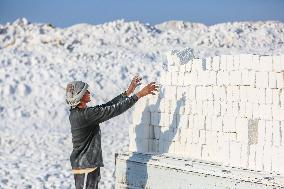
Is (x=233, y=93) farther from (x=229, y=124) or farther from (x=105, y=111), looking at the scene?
(x=105, y=111)

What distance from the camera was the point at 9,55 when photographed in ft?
71.8

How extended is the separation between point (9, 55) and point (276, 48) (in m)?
13.3

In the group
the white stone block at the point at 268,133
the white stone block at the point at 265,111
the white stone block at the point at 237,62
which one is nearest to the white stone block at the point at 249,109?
the white stone block at the point at 265,111

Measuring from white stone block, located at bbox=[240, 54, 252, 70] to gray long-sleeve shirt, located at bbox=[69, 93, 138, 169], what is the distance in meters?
1.59

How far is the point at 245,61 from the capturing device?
5.48 m

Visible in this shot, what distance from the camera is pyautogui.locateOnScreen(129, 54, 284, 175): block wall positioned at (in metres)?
Answer: 5.23

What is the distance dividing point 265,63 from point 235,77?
14.8 inches

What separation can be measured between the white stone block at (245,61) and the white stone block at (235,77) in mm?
79

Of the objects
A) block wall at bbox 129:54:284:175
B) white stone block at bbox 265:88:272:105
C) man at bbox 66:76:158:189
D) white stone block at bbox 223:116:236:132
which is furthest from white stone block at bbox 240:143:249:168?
man at bbox 66:76:158:189

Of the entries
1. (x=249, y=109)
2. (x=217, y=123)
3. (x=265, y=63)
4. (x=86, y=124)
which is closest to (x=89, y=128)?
(x=86, y=124)

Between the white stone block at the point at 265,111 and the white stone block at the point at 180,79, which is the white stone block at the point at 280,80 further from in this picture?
the white stone block at the point at 180,79

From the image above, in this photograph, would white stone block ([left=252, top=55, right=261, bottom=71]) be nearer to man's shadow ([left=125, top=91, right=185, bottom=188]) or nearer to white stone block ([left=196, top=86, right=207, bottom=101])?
white stone block ([left=196, top=86, right=207, bottom=101])

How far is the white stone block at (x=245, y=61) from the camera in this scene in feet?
17.9

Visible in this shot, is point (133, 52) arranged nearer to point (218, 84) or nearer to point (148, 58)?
point (148, 58)
